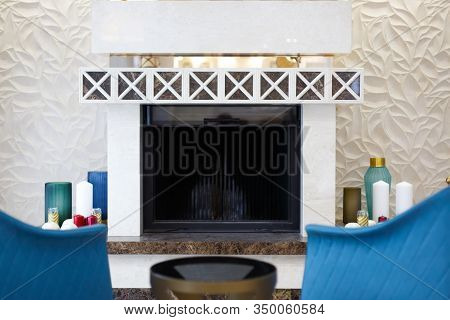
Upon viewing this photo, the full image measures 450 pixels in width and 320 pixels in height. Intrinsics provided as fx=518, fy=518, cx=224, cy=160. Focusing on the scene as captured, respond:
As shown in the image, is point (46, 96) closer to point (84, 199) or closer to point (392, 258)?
point (84, 199)

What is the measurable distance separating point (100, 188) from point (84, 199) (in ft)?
0.52

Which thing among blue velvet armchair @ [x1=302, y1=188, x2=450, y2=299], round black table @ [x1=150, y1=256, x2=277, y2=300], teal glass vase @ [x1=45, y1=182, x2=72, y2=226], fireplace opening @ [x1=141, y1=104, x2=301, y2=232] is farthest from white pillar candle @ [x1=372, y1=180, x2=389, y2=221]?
round black table @ [x1=150, y1=256, x2=277, y2=300]

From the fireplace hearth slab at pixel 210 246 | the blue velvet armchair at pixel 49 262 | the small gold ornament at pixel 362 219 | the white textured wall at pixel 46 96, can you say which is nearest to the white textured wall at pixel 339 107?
the white textured wall at pixel 46 96

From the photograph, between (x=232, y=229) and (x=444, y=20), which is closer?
(x=232, y=229)

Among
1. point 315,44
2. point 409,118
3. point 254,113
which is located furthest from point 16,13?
point 409,118

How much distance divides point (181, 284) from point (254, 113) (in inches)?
69.8

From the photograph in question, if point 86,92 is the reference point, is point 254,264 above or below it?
below

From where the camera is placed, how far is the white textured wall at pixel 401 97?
305cm

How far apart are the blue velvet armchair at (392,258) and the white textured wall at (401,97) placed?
1.79 metres

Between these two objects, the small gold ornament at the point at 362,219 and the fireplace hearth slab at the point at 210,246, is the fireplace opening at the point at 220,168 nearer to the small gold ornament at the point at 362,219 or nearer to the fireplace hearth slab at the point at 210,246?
the fireplace hearth slab at the point at 210,246

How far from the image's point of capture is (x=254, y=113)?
8.69ft

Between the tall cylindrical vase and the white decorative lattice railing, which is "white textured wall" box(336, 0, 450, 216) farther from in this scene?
the tall cylindrical vase

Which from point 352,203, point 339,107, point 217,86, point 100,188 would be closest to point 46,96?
point 100,188
